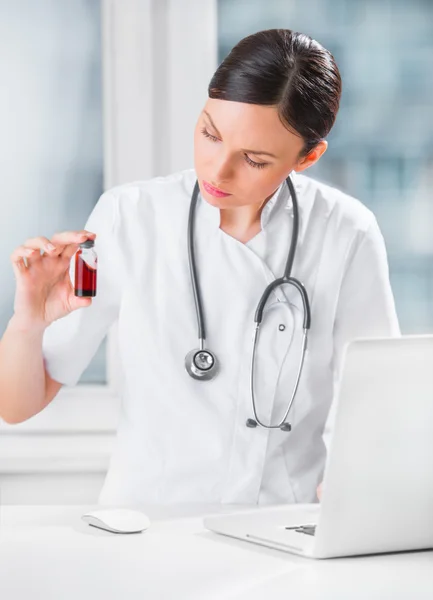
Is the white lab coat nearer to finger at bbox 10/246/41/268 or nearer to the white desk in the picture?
finger at bbox 10/246/41/268

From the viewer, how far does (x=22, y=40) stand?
2.39 meters

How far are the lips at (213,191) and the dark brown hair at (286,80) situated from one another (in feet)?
0.50

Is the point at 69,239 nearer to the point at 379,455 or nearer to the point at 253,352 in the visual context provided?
the point at 253,352

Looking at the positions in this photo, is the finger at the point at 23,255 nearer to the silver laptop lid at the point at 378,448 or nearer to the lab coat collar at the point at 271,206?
the lab coat collar at the point at 271,206

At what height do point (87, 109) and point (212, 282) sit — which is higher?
point (87, 109)

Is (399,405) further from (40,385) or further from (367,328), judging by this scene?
(40,385)

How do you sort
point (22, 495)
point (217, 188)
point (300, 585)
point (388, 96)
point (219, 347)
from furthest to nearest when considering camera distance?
point (388, 96) < point (22, 495) < point (219, 347) < point (217, 188) < point (300, 585)

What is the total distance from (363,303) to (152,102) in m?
0.87

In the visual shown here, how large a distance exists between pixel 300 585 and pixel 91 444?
1.33m

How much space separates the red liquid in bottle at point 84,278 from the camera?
1572mm

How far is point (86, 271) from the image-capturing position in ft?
5.16

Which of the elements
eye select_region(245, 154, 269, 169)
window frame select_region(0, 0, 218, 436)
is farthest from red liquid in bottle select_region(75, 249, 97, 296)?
window frame select_region(0, 0, 218, 436)

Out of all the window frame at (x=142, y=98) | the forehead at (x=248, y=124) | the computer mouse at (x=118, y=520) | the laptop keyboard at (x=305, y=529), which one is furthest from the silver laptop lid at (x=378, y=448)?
the window frame at (x=142, y=98)

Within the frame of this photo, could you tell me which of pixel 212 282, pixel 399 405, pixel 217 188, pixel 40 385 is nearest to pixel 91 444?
pixel 40 385
